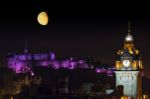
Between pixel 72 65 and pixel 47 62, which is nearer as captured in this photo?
pixel 72 65

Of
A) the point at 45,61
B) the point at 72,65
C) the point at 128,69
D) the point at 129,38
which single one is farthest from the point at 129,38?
the point at 45,61

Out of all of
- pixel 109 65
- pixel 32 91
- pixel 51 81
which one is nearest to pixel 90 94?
pixel 32 91

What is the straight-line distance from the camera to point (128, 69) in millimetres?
83625

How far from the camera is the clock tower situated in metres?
83.4

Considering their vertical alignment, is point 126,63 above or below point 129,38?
below

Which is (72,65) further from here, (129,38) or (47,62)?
(129,38)

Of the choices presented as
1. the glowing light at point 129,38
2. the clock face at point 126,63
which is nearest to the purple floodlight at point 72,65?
the glowing light at point 129,38

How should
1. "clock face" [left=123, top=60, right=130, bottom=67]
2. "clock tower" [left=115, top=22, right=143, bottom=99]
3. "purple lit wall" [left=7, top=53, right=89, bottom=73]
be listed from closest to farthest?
"clock tower" [left=115, top=22, right=143, bottom=99]
"clock face" [left=123, top=60, right=130, bottom=67]
"purple lit wall" [left=7, top=53, right=89, bottom=73]

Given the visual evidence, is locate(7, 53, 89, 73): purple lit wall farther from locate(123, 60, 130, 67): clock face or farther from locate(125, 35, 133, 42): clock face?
locate(123, 60, 130, 67): clock face

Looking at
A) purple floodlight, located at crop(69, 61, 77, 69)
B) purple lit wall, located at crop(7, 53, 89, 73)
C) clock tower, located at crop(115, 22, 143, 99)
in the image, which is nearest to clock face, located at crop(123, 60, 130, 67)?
clock tower, located at crop(115, 22, 143, 99)

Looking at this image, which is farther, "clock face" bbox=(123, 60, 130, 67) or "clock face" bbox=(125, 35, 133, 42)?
"clock face" bbox=(125, 35, 133, 42)

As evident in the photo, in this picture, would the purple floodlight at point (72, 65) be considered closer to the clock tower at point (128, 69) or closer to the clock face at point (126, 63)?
the clock tower at point (128, 69)

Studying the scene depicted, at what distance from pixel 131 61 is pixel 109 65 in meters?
12.2

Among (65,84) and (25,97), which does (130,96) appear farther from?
(25,97)
